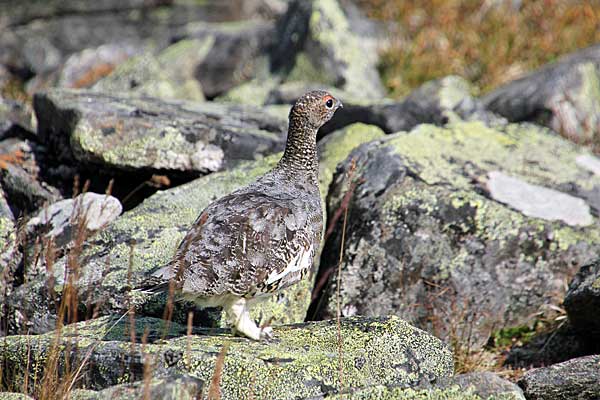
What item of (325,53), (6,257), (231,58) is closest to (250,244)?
(6,257)

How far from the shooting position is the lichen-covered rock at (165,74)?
36.5 feet

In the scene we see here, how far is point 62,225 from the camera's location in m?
6.41

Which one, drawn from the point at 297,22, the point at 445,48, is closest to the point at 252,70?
the point at 297,22

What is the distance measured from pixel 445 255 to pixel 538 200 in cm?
109

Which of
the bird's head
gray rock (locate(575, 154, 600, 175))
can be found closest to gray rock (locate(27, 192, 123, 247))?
the bird's head

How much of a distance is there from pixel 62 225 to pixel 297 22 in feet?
22.5

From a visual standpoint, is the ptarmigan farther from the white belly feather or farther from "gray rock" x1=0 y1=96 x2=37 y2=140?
"gray rock" x1=0 y1=96 x2=37 y2=140

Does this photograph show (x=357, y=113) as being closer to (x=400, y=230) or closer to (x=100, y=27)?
(x=400, y=230)

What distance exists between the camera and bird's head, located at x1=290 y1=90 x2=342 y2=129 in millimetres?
5832

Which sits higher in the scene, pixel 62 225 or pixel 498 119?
pixel 498 119

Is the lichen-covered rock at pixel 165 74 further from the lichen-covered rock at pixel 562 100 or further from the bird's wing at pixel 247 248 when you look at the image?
the bird's wing at pixel 247 248

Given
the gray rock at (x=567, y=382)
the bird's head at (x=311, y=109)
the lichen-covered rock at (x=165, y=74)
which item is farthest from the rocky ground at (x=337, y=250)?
the lichen-covered rock at (x=165, y=74)

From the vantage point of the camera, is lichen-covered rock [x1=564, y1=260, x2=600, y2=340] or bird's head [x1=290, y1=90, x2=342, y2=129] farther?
bird's head [x1=290, y1=90, x2=342, y2=129]

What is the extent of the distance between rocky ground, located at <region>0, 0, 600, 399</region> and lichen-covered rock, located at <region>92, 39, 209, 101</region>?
223 centimetres
